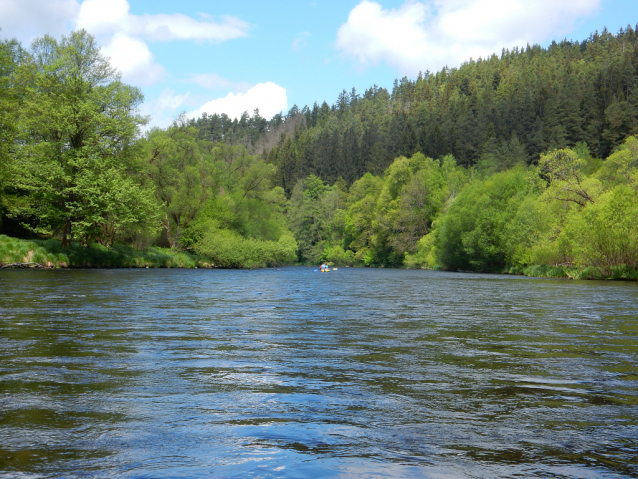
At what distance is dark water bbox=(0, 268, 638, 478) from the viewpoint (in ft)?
18.6

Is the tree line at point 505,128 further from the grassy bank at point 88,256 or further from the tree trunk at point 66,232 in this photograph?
the tree trunk at point 66,232

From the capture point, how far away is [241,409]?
24.8ft

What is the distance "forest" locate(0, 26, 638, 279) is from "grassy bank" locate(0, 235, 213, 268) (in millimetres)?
1176

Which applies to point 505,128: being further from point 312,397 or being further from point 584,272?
point 312,397

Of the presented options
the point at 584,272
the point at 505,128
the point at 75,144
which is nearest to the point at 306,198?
the point at 505,128

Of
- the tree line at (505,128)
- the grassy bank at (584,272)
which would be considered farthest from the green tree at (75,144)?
the tree line at (505,128)

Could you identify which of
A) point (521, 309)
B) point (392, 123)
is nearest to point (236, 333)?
point (521, 309)

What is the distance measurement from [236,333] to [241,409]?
7.46 metres

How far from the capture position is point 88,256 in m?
50.3

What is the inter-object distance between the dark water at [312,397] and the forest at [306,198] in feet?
109

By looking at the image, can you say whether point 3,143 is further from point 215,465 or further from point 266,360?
point 215,465

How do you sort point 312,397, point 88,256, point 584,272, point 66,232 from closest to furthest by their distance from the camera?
point 312,397
point 584,272
point 66,232
point 88,256

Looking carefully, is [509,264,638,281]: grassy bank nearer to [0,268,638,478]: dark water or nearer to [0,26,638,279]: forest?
[0,26,638,279]: forest

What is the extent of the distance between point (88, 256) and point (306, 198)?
283ft
